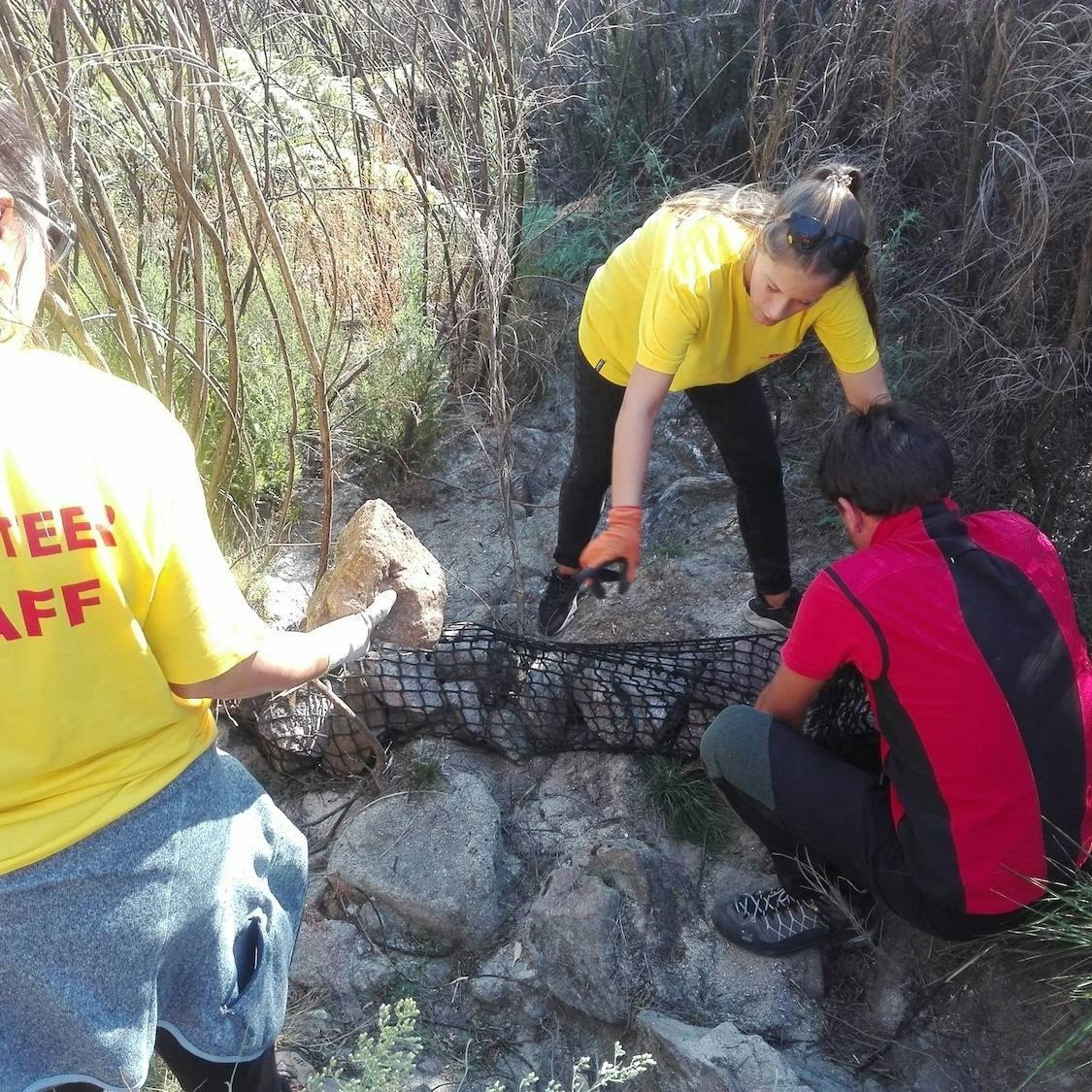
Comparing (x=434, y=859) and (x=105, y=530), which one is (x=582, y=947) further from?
(x=105, y=530)

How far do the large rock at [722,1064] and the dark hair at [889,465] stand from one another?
1.00 metres

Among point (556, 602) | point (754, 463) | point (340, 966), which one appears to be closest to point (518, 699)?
point (556, 602)

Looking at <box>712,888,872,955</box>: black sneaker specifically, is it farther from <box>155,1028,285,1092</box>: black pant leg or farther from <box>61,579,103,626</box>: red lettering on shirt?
<box>61,579,103,626</box>: red lettering on shirt

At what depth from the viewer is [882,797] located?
186 cm

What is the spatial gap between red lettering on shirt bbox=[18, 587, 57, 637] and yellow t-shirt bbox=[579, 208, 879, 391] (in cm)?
132

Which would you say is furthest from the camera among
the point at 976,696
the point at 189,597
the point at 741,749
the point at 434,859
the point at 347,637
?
the point at 434,859

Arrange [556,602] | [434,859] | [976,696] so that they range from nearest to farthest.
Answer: [976,696]
[434,859]
[556,602]

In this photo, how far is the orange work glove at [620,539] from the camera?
2002 mm

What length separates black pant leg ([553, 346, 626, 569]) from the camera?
2.48m

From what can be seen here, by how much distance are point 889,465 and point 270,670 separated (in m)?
1.18

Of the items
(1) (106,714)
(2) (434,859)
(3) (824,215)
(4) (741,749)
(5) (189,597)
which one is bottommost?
(2) (434,859)

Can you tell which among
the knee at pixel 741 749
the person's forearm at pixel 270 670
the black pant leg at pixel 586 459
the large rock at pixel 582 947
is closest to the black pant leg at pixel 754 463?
the black pant leg at pixel 586 459

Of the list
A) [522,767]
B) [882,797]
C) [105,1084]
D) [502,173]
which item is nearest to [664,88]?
[502,173]

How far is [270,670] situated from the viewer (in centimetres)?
119
